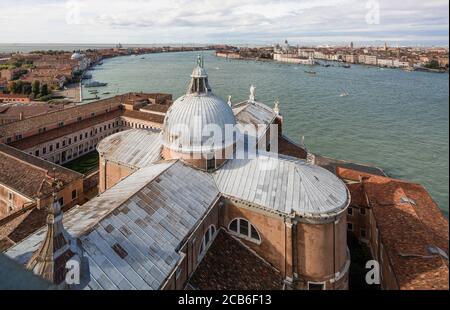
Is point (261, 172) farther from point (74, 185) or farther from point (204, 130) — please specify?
point (74, 185)

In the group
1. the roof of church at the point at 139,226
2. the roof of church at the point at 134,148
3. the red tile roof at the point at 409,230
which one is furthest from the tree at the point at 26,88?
the red tile roof at the point at 409,230

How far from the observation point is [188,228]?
37.6 feet

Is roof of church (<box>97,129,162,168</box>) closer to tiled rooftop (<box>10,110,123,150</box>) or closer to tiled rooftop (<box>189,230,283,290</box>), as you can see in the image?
tiled rooftop (<box>189,230,283,290</box>)

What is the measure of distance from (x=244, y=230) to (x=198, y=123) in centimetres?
500

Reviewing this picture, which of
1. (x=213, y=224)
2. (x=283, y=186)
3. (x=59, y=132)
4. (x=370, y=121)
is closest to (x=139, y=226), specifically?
(x=213, y=224)

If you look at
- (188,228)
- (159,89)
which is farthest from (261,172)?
(159,89)

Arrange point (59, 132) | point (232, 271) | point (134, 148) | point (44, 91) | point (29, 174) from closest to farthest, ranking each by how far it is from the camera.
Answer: point (232, 271), point (134, 148), point (29, 174), point (59, 132), point (44, 91)

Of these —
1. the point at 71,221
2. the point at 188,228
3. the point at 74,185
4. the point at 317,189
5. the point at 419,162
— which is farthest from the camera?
the point at 419,162

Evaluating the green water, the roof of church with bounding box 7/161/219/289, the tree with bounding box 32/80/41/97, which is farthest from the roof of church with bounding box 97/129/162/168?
the tree with bounding box 32/80/41/97

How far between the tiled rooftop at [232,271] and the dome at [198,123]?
13.6 feet

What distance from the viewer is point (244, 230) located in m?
13.8

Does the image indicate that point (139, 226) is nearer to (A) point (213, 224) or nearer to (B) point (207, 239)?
(B) point (207, 239)

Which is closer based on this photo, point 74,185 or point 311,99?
point 74,185

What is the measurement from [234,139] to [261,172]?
230 centimetres
